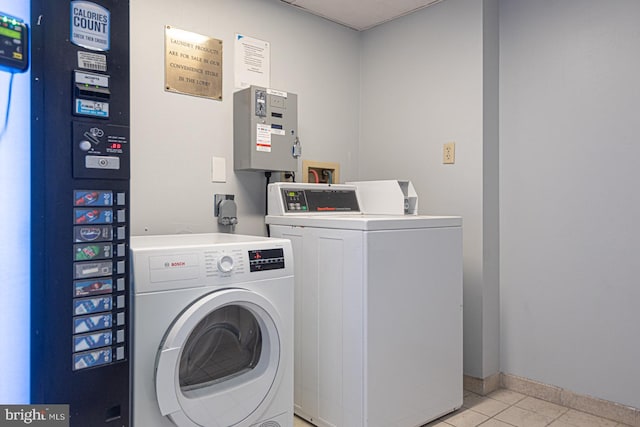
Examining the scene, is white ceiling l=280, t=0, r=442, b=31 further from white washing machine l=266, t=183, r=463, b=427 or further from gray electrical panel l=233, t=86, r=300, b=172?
white washing machine l=266, t=183, r=463, b=427

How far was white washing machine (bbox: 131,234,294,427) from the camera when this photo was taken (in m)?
1.40

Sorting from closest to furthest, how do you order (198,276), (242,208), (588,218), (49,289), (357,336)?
(49,289)
(198,276)
(357,336)
(588,218)
(242,208)

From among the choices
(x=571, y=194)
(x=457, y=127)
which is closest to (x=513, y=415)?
(x=571, y=194)

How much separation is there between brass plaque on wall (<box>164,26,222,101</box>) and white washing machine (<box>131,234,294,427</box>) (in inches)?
39.9

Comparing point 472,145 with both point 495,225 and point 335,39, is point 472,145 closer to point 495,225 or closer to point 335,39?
point 495,225

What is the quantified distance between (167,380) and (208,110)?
4.83 feet

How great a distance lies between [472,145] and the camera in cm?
253

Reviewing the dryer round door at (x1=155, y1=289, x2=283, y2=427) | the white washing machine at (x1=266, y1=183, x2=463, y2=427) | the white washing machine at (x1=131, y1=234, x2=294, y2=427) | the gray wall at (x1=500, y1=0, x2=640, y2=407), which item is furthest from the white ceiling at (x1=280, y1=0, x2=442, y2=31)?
the dryer round door at (x1=155, y1=289, x2=283, y2=427)

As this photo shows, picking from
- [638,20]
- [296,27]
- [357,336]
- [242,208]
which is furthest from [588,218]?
Result: [296,27]

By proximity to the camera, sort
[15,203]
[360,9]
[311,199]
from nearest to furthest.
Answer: [15,203]
[311,199]
[360,9]

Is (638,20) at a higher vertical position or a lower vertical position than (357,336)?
higher

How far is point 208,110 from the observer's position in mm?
2346

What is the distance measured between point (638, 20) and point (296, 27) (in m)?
1.87

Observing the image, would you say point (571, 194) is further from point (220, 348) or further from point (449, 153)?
point (220, 348)
